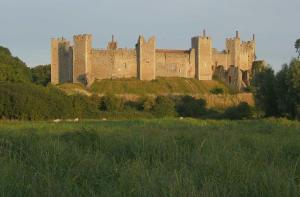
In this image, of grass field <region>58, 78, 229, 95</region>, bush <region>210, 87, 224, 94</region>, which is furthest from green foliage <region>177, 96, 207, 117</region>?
bush <region>210, 87, 224, 94</region>

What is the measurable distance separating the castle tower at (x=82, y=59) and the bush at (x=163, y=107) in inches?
533

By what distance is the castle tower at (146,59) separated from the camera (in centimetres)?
6538

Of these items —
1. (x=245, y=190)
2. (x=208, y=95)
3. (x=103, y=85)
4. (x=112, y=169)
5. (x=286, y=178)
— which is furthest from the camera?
(x=103, y=85)

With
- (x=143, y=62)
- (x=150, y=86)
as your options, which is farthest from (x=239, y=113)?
(x=143, y=62)

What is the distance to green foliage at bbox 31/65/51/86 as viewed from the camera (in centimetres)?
7281

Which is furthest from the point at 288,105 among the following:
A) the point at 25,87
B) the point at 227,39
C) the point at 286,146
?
the point at 227,39

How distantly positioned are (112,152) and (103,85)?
51.4 m

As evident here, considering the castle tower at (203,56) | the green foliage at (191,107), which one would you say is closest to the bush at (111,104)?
the green foliage at (191,107)

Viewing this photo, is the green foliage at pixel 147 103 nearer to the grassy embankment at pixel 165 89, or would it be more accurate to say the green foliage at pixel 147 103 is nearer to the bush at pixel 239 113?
the grassy embankment at pixel 165 89

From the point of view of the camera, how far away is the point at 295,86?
115 ft

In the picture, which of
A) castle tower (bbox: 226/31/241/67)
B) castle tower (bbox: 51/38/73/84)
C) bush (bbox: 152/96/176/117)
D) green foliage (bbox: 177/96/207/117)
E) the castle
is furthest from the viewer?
castle tower (bbox: 226/31/241/67)

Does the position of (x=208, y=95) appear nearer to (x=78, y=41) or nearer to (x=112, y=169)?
(x=78, y=41)

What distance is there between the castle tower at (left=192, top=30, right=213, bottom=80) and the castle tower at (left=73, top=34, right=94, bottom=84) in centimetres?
1355

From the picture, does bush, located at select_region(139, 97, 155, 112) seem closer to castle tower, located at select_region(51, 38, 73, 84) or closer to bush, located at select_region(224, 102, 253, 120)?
bush, located at select_region(224, 102, 253, 120)
